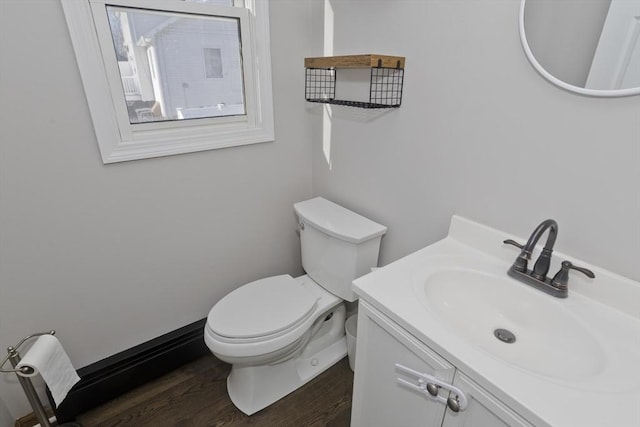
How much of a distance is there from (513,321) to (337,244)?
0.71 meters

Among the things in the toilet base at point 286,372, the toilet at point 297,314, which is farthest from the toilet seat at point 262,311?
the toilet base at point 286,372

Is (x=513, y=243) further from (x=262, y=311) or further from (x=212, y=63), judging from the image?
(x=212, y=63)

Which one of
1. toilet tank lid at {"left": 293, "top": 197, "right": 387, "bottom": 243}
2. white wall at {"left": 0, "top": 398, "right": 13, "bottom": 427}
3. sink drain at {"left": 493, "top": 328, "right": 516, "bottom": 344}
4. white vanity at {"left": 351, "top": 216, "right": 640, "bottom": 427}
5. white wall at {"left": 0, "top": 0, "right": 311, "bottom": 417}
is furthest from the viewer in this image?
toilet tank lid at {"left": 293, "top": 197, "right": 387, "bottom": 243}

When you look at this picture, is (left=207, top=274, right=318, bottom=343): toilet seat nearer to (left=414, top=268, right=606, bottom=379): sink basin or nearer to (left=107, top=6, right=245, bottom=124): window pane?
(left=414, top=268, right=606, bottom=379): sink basin

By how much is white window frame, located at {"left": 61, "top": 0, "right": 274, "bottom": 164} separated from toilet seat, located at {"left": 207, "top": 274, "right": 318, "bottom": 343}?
682mm

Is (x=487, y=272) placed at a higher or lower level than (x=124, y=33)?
lower

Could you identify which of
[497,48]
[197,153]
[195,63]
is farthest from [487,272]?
[195,63]

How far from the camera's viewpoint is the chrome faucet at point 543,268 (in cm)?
88

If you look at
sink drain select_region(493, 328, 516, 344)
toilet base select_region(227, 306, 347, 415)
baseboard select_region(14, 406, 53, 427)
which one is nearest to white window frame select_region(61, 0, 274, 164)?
toilet base select_region(227, 306, 347, 415)

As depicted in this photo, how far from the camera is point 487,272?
1.01 metres

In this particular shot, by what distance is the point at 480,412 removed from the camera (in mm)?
707

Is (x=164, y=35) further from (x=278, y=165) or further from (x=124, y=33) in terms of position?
(x=278, y=165)

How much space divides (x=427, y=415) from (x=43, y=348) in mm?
1265

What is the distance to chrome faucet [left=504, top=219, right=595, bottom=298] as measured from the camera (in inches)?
34.7
